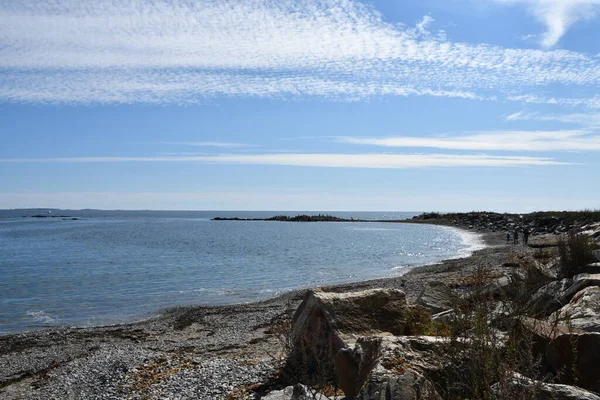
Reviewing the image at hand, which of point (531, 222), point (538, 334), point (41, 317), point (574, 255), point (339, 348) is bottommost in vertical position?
point (41, 317)

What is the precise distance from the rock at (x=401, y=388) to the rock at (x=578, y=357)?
5.19 feet

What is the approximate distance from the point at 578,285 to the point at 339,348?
4.97 m

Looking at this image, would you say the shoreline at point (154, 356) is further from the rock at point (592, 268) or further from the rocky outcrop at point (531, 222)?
the rocky outcrop at point (531, 222)

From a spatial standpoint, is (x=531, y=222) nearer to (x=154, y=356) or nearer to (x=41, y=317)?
(x=41, y=317)

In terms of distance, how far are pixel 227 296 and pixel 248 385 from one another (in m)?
15.6

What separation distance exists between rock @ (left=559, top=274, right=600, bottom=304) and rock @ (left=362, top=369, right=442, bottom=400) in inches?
247

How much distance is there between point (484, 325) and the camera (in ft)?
16.7

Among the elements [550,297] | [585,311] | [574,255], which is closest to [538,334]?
[585,311]

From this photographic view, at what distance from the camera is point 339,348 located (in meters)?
8.02

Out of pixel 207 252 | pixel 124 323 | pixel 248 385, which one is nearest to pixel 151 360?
pixel 248 385

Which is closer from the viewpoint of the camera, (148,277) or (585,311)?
(585,311)

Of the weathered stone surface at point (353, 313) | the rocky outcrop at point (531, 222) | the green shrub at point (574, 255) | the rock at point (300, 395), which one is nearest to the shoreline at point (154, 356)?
the weathered stone surface at point (353, 313)

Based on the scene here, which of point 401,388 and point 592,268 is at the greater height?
point 592,268

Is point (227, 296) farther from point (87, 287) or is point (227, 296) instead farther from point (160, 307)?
point (87, 287)
